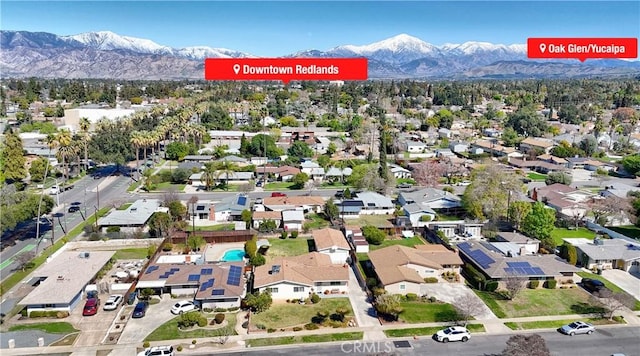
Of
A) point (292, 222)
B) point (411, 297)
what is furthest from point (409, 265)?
point (292, 222)

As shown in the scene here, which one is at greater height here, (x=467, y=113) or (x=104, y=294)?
(x=467, y=113)

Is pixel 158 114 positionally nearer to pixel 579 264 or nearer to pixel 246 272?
pixel 246 272

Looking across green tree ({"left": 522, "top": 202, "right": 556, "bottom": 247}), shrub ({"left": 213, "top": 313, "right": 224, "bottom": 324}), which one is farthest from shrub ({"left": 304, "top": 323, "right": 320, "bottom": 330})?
green tree ({"left": 522, "top": 202, "right": 556, "bottom": 247})

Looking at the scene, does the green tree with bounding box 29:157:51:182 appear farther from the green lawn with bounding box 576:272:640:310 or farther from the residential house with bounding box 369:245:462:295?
the green lawn with bounding box 576:272:640:310

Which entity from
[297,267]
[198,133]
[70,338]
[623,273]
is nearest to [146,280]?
[70,338]

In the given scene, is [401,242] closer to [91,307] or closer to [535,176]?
[91,307]

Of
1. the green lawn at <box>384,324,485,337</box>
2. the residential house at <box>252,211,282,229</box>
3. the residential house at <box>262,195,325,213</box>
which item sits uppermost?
the residential house at <box>262,195,325,213</box>

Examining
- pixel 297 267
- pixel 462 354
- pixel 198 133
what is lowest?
pixel 462 354
